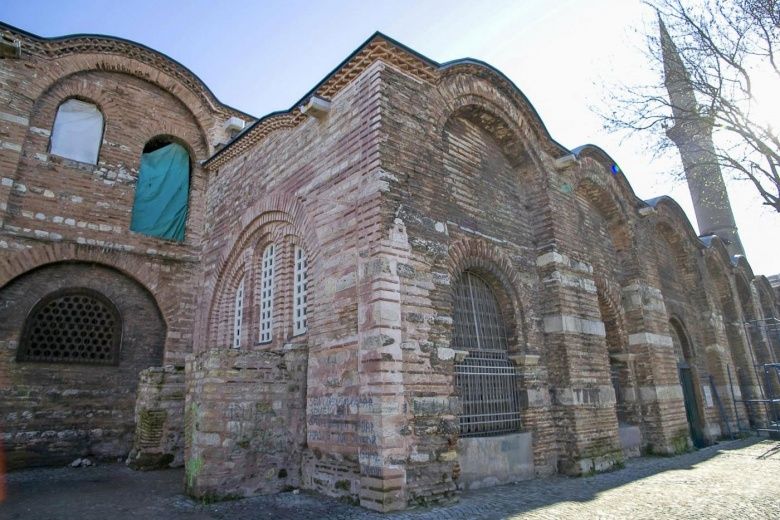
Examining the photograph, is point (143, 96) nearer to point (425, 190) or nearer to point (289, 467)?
point (425, 190)

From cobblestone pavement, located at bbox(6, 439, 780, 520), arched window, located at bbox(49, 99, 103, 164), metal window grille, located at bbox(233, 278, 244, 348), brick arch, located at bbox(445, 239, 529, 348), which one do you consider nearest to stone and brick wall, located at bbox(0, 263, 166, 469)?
cobblestone pavement, located at bbox(6, 439, 780, 520)

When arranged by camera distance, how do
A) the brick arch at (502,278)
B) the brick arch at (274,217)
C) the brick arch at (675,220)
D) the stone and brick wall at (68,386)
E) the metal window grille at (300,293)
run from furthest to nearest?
the brick arch at (675,220) → the stone and brick wall at (68,386) → the metal window grille at (300,293) → the brick arch at (502,278) → the brick arch at (274,217)

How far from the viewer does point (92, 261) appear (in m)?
8.76

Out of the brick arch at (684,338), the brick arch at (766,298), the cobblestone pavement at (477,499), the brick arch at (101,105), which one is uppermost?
the brick arch at (101,105)

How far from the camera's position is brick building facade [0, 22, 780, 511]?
18.3 ft

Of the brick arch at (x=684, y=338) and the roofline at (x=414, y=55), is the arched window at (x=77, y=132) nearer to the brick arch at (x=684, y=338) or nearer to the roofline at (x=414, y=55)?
the roofline at (x=414, y=55)

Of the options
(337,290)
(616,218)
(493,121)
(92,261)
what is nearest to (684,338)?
(616,218)

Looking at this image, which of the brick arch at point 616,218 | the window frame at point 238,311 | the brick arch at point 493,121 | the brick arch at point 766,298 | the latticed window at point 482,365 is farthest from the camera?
the brick arch at point 766,298

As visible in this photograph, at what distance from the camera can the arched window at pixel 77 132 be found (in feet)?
29.9

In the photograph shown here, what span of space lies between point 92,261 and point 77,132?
2.62 m

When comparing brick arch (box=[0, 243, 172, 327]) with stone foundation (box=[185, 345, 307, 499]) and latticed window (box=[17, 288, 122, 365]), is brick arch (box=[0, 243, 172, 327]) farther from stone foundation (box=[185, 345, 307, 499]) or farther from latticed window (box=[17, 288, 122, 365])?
stone foundation (box=[185, 345, 307, 499])

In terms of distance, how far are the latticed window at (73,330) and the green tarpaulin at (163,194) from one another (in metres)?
1.70

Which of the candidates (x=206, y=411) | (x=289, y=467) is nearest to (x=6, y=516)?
(x=206, y=411)

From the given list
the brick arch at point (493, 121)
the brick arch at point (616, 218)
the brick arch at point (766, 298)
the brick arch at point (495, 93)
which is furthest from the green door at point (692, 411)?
the brick arch at point (766, 298)
